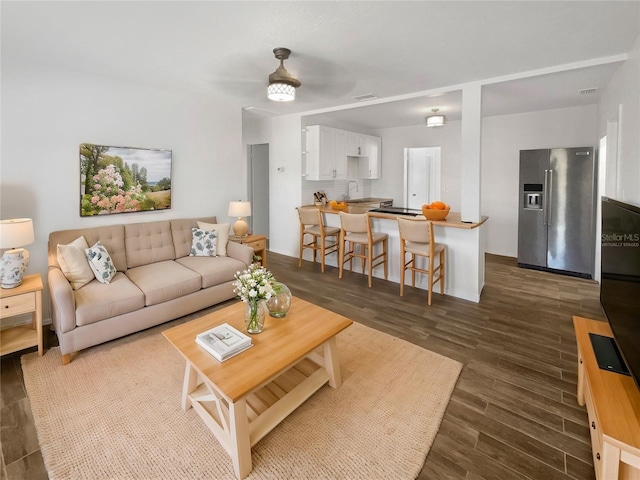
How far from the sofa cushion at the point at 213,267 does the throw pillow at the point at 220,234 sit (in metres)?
0.16

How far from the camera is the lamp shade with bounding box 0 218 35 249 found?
2.52m

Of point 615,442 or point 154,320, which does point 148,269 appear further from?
point 615,442

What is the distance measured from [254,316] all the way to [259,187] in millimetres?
4978

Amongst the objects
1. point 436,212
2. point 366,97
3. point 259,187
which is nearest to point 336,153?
point 366,97

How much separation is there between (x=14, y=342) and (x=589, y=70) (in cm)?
568

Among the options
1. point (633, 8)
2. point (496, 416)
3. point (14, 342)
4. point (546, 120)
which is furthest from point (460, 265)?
point (14, 342)

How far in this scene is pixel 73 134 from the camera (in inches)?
129

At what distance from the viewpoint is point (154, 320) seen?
9.89 ft

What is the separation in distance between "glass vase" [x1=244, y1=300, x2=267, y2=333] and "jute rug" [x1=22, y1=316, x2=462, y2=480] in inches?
23.0

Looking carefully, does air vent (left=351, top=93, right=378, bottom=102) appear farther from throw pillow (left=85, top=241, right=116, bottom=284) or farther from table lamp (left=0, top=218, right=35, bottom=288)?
table lamp (left=0, top=218, right=35, bottom=288)

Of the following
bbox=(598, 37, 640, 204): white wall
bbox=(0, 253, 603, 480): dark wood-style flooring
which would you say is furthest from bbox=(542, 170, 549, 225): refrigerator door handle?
bbox=(598, 37, 640, 204): white wall

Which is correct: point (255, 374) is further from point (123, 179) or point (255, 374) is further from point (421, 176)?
point (421, 176)

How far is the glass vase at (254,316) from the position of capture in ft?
6.87

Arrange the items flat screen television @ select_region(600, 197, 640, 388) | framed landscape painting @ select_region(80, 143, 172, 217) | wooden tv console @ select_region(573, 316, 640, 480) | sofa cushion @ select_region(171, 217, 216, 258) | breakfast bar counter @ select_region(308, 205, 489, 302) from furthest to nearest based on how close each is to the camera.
→ 1. sofa cushion @ select_region(171, 217, 216, 258)
2. breakfast bar counter @ select_region(308, 205, 489, 302)
3. framed landscape painting @ select_region(80, 143, 172, 217)
4. flat screen television @ select_region(600, 197, 640, 388)
5. wooden tv console @ select_region(573, 316, 640, 480)
